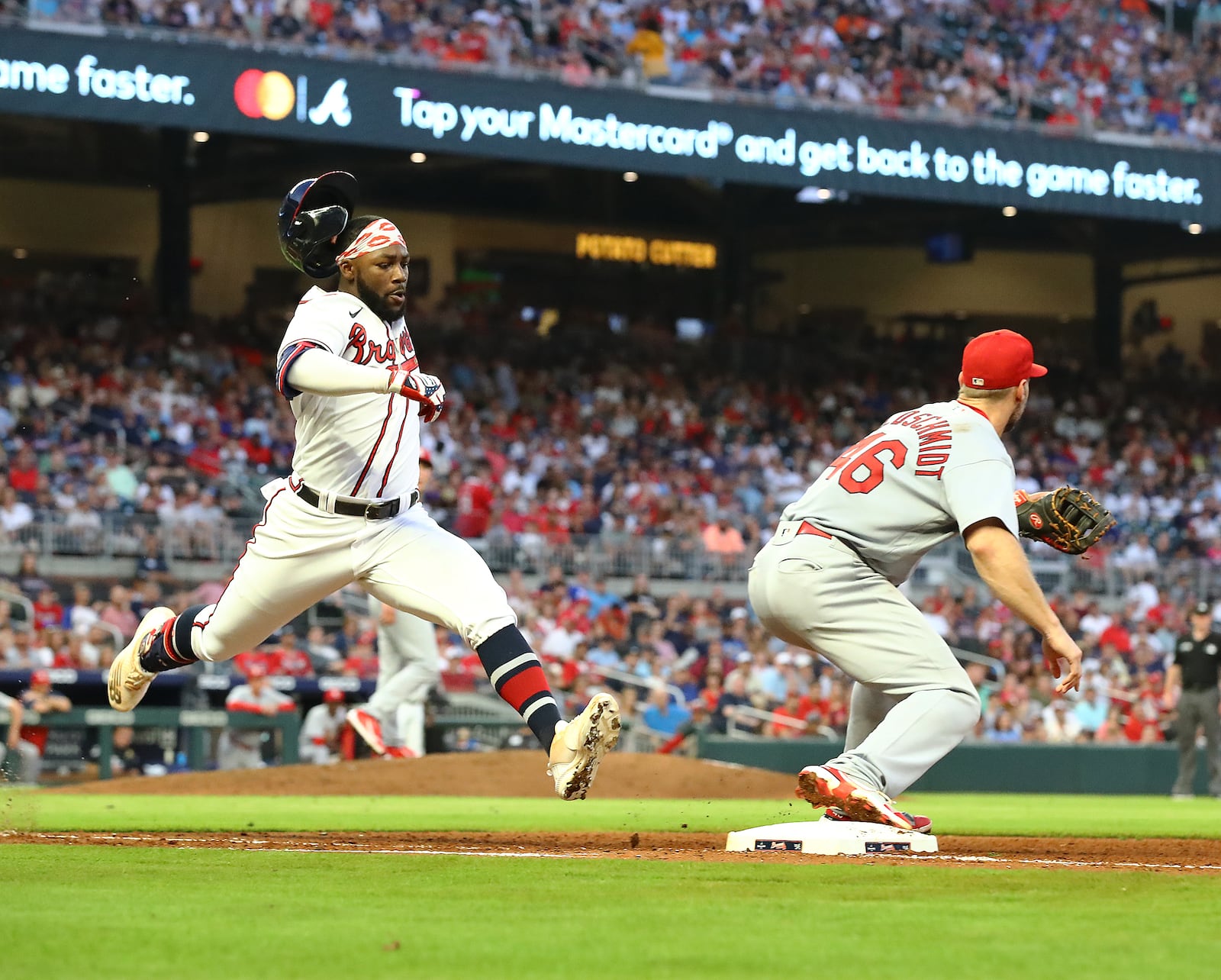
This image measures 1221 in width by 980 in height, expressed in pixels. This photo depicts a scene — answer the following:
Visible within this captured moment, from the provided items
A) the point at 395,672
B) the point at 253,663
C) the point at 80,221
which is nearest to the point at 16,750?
the point at 253,663

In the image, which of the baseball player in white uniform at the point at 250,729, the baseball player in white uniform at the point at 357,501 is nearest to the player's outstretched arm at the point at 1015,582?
the baseball player in white uniform at the point at 357,501

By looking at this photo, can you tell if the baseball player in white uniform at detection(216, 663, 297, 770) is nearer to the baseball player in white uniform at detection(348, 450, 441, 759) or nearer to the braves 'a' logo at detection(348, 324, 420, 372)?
the baseball player in white uniform at detection(348, 450, 441, 759)

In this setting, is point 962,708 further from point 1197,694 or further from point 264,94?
point 264,94

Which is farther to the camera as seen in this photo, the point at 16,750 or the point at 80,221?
the point at 80,221

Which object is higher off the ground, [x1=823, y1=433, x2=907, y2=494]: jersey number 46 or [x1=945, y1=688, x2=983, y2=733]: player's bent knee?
[x1=823, y1=433, x2=907, y2=494]: jersey number 46

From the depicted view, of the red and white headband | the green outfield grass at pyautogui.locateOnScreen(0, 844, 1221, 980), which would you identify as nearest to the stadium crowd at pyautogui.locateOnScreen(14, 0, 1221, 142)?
the red and white headband

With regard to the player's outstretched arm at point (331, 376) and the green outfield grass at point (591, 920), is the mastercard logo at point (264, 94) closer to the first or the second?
the player's outstretched arm at point (331, 376)
